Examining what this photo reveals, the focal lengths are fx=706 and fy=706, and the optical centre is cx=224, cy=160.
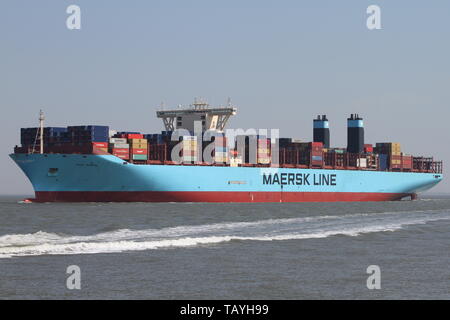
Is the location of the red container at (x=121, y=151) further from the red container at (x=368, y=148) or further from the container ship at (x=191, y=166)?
the red container at (x=368, y=148)

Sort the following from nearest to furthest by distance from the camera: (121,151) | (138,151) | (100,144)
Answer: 1. (100,144)
2. (121,151)
3. (138,151)

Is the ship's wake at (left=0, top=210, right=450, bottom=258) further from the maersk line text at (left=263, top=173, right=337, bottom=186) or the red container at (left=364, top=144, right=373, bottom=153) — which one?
the red container at (left=364, top=144, right=373, bottom=153)

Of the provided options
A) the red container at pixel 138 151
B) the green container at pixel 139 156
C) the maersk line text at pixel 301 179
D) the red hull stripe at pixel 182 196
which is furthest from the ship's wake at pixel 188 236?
the maersk line text at pixel 301 179

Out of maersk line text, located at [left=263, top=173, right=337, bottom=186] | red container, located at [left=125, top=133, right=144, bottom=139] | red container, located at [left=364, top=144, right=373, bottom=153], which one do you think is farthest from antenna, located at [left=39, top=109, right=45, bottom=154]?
red container, located at [left=364, top=144, right=373, bottom=153]

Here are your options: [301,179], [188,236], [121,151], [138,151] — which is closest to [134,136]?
[138,151]

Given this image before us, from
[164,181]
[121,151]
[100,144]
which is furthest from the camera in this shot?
[164,181]

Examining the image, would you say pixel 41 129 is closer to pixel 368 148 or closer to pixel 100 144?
pixel 100 144
